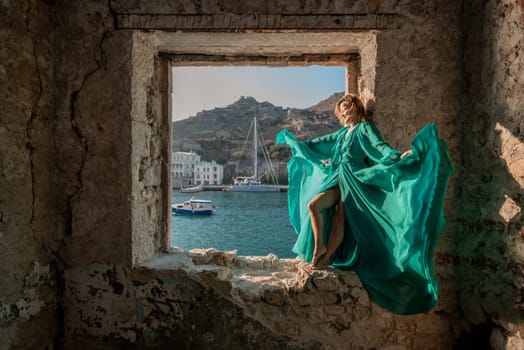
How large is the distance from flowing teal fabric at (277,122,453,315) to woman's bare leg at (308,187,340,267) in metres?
0.05

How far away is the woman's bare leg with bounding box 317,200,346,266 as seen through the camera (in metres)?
2.02

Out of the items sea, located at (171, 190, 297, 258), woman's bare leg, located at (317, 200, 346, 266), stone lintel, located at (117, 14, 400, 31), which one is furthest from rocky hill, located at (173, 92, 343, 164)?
woman's bare leg, located at (317, 200, 346, 266)

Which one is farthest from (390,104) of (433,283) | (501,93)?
(433,283)

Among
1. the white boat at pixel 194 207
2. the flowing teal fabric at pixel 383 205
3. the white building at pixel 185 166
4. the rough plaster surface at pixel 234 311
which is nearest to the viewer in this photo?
the flowing teal fabric at pixel 383 205

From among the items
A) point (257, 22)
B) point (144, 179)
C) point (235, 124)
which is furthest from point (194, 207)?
point (257, 22)

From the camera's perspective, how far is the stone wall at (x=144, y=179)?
6.19 feet

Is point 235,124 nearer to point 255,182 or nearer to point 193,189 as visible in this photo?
point 255,182

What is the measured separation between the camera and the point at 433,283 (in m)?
1.70

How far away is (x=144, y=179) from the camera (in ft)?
7.43

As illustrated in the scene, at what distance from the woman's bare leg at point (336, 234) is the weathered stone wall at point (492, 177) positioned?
0.69 m

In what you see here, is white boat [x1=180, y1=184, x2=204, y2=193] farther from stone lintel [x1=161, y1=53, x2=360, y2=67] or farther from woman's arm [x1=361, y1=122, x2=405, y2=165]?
woman's arm [x1=361, y1=122, x2=405, y2=165]

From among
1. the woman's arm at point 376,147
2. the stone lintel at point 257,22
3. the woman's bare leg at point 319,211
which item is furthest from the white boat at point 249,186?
the stone lintel at point 257,22

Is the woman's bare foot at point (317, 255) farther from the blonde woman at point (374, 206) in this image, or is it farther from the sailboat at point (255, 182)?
the sailboat at point (255, 182)

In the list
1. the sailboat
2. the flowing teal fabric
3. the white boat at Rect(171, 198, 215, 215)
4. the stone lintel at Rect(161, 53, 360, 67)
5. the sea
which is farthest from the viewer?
the sailboat
